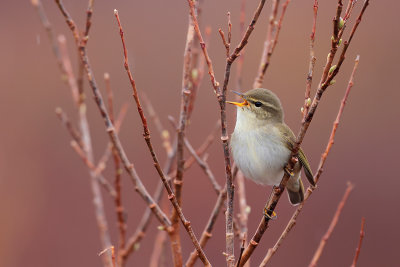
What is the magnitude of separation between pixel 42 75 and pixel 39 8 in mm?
4937

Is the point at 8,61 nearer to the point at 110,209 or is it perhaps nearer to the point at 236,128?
the point at 110,209

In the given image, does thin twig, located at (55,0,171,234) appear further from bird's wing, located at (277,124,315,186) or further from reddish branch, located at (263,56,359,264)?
bird's wing, located at (277,124,315,186)

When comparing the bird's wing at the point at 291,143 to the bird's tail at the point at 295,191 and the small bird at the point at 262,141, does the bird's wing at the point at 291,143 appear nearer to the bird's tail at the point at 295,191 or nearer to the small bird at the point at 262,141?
the small bird at the point at 262,141

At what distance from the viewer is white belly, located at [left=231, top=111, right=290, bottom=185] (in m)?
2.81

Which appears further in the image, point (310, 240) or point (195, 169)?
point (195, 169)

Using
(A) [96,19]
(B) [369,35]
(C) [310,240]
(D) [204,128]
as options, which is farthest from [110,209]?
(B) [369,35]

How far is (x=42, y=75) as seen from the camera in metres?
7.88

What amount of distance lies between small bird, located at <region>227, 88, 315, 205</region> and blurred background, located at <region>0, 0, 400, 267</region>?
2.44m

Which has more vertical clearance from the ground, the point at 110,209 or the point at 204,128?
the point at 204,128

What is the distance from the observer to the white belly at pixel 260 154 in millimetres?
2812

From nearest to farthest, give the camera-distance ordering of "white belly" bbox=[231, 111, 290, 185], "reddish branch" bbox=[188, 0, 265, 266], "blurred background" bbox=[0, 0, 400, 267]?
"reddish branch" bbox=[188, 0, 265, 266] < "white belly" bbox=[231, 111, 290, 185] < "blurred background" bbox=[0, 0, 400, 267]

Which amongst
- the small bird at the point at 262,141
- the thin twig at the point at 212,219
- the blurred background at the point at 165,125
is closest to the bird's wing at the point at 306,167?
the small bird at the point at 262,141

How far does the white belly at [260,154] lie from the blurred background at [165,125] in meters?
2.48

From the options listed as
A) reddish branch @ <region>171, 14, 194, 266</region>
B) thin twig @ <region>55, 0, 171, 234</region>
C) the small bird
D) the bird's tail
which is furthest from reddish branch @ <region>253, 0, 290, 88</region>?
thin twig @ <region>55, 0, 171, 234</region>
